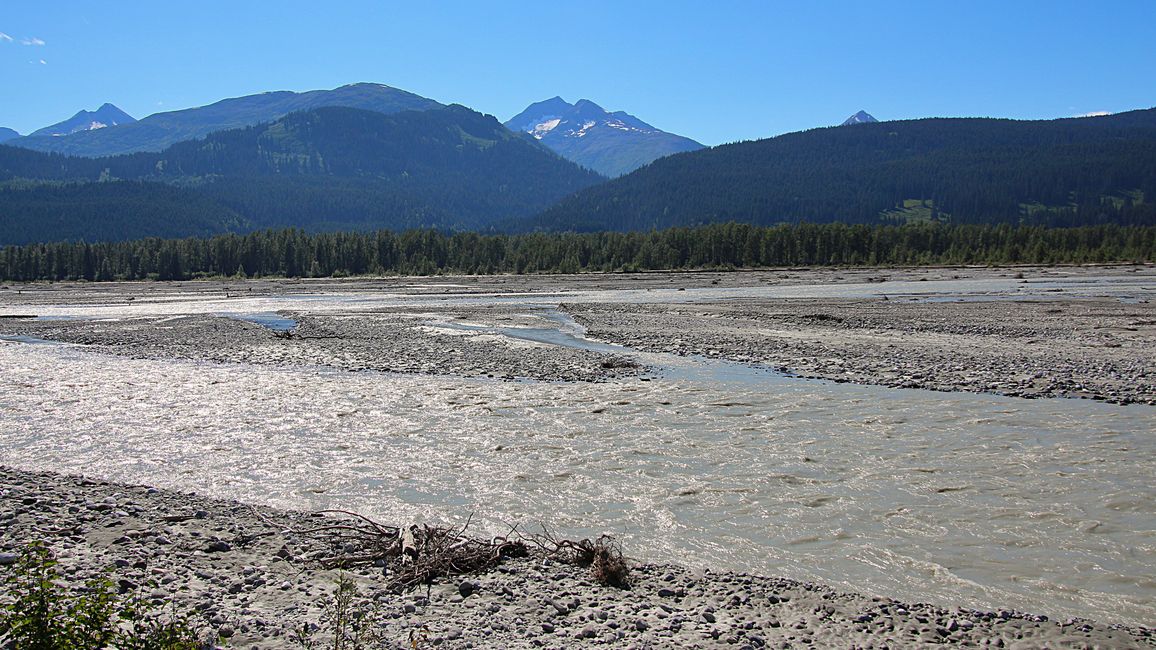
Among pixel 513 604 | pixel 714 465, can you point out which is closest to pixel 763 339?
pixel 714 465

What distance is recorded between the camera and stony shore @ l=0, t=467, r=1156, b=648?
6.77 metres

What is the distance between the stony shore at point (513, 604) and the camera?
6.77 metres

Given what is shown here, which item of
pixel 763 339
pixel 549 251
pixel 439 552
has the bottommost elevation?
pixel 439 552

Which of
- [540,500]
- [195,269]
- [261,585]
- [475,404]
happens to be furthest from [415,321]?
[195,269]

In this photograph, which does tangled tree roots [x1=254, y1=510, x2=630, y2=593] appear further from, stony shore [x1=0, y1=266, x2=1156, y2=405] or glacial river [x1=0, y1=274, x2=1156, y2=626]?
stony shore [x1=0, y1=266, x2=1156, y2=405]

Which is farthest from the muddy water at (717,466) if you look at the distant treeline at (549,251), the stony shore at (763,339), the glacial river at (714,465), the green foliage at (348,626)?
the distant treeline at (549,251)

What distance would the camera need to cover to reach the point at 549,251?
142 m

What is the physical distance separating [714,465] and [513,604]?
5.98 metres

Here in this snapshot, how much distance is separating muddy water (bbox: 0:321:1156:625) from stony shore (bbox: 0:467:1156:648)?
0.63 m

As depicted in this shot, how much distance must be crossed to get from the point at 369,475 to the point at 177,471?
322 cm

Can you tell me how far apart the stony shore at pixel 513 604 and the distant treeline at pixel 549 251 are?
127 metres

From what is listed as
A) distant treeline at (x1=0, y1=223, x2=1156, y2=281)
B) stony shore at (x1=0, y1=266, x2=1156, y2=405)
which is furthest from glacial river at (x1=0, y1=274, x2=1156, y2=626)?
distant treeline at (x1=0, y1=223, x2=1156, y2=281)

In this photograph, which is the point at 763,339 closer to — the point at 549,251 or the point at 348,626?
the point at 348,626

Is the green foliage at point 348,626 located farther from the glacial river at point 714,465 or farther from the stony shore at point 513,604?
the glacial river at point 714,465
